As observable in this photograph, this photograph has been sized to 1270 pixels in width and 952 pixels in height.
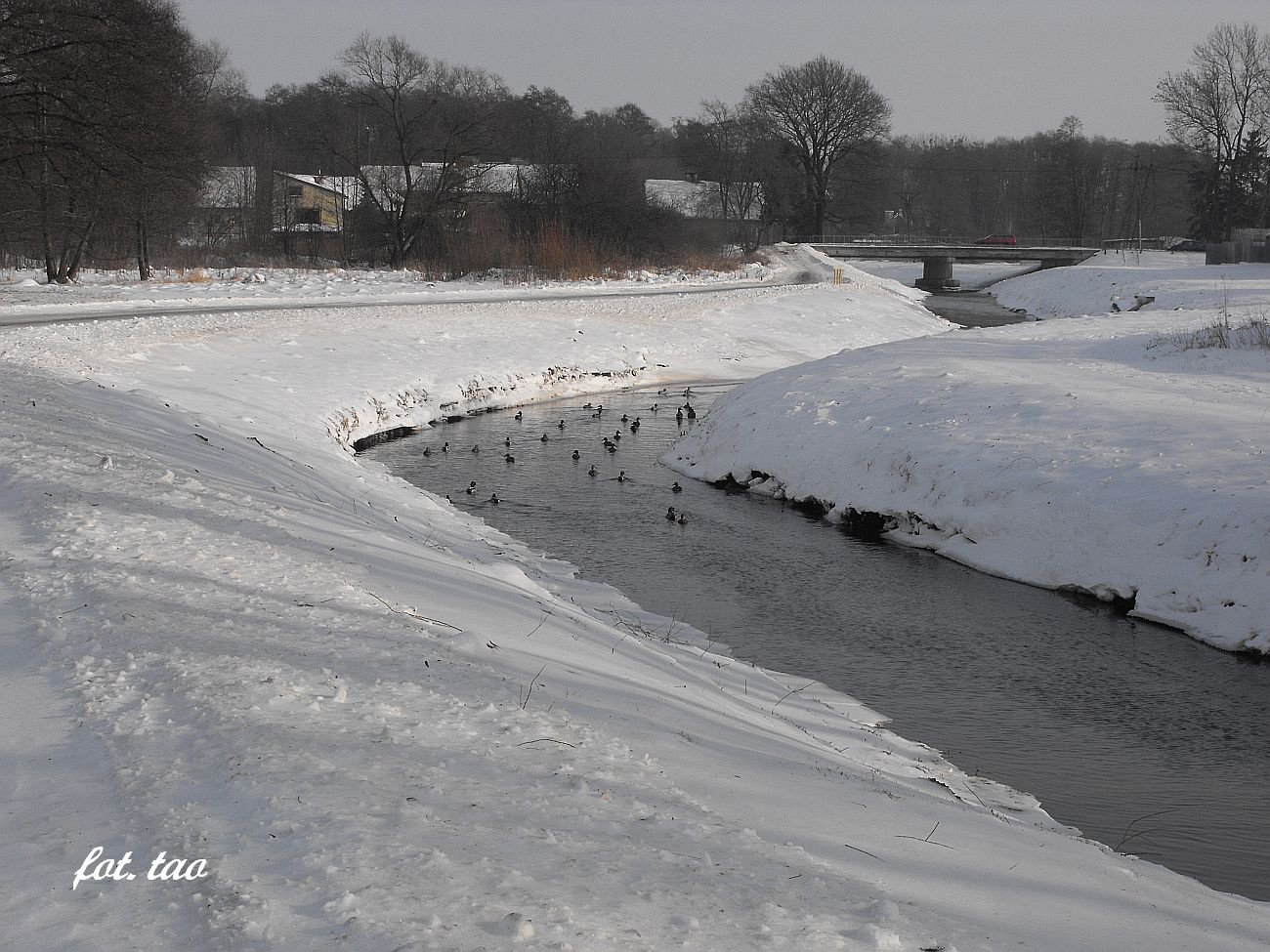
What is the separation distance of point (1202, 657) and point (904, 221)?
379 ft

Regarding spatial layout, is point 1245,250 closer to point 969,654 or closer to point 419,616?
point 969,654

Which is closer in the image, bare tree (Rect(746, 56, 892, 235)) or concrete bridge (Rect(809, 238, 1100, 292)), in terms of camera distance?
concrete bridge (Rect(809, 238, 1100, 292))

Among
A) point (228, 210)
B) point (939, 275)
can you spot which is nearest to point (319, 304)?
point (228, 210)

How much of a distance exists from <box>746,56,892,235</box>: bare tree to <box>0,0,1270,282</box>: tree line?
0.54 ft

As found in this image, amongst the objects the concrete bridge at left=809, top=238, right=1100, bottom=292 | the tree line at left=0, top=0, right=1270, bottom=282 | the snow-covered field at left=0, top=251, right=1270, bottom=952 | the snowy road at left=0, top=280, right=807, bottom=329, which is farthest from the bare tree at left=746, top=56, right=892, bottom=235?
the snow-covered field at left=0, top=251, right=1270, bottom=952

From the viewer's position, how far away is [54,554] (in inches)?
259

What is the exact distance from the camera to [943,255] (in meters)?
73.1

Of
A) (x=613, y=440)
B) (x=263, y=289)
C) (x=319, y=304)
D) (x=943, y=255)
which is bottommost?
(x=613, y=440)

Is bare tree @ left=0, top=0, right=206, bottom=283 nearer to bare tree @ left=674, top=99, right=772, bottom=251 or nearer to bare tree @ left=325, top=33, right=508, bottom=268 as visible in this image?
bare tree @ left=325, top=33, right=508, bottom=268

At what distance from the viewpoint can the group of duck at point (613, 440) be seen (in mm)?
14175

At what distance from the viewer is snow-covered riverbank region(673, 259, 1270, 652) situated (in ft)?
34.2

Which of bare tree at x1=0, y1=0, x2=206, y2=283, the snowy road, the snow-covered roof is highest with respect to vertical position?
the snow-covered roof

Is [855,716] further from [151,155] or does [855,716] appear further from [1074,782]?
[151,155]

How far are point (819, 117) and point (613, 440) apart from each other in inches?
2883
